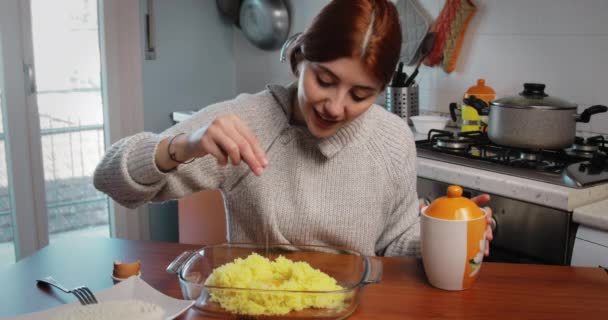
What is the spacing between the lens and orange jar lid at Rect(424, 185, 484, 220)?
993 millimetres

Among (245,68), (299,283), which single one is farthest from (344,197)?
(245,68)

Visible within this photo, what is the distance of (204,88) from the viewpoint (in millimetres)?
3432

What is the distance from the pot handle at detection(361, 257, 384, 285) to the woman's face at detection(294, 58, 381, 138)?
0.30 metres

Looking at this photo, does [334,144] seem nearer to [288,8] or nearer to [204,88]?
[288,8]

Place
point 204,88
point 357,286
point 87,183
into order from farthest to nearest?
point 204,88
point 87,183
point 357,286

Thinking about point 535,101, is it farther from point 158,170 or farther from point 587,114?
point 158,170

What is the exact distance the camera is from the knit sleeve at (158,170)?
3.70 ft

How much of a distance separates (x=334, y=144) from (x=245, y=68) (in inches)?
89.3

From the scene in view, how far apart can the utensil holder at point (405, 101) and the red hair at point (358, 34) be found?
131 centimetres

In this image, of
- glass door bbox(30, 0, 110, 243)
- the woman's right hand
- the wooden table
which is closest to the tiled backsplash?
the wooden table

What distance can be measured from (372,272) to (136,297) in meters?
0.36

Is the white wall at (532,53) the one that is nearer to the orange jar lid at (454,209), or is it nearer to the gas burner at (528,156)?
the gas burner at (528,156)

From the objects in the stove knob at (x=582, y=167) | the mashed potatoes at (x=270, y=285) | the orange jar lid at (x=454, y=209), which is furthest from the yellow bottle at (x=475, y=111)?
the mashed potatoes at (x=270, y=285)

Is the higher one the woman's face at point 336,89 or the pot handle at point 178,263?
the woman's face at point 336,89
